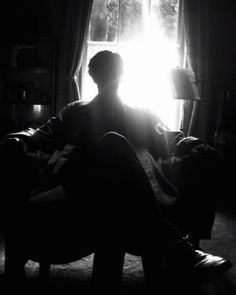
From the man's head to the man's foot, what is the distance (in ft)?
3.80

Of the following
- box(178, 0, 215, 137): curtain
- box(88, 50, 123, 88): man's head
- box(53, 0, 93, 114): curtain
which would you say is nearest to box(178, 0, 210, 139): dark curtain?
box(178, 0, 215, 137): curtain

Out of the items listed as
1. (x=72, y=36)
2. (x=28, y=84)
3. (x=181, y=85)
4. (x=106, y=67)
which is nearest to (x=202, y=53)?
(x=181, y=85)

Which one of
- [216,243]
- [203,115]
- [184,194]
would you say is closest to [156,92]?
[203,115]

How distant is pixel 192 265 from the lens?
1.44 meters

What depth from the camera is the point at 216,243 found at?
7.94ft

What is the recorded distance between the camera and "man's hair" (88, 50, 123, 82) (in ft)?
6.83

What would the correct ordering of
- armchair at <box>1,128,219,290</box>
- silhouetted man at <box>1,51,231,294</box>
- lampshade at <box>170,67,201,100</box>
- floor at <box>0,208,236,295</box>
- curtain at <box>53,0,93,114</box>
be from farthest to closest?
1. curtain at <box>53,0,93,114</box>
2. lampshade at <box>170,67,201,100</box>
3. floor at <box>0,208,236,295</box>
4. armchair at <box>1,128,219,290</box>
5. silhouetted man at <box>1,51,231,294</box>

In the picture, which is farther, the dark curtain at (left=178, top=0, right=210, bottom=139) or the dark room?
the dark curtain at (left=178, top=0, right=210, bottom=139)

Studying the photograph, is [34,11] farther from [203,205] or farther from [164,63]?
[203,205]

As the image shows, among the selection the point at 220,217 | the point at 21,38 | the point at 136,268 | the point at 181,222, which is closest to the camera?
the point at 181,222

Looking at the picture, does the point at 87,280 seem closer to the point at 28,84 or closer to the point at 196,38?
the point at 28,84

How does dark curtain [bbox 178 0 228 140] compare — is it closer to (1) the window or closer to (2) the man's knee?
(1) the window

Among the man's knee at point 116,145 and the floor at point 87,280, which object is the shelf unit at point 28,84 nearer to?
the floor at point 87,280

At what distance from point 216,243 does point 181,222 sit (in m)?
0.86
